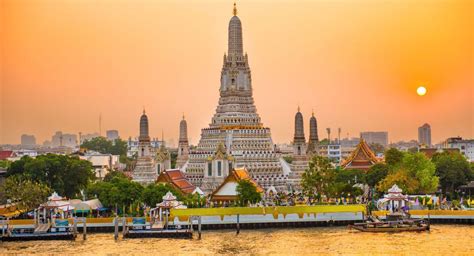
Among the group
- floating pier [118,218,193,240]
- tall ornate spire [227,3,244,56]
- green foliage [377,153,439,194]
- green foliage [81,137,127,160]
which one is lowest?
floating pier [118,218,193,240]

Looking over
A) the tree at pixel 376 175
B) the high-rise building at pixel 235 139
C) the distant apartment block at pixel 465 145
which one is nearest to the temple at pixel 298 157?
the high-rise building at pixel 235 139

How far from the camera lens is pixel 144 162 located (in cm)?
7844

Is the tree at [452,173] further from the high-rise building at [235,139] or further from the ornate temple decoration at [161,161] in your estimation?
the ornate temple decoration at [161,161]

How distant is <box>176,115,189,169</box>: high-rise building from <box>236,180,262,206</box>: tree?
20.7 metres

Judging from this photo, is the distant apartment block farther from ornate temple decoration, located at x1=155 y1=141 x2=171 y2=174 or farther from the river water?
the river water

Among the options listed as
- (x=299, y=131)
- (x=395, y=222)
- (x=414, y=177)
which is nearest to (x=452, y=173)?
(x=414, y=177)

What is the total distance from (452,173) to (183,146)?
92.6 feet

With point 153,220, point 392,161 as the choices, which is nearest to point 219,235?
point 153,220

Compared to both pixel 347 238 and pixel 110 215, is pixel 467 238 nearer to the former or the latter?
pixel 347 238

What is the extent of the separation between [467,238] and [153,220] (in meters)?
18.8

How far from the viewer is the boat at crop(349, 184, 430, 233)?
177ft

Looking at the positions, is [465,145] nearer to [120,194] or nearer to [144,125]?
[144,125]

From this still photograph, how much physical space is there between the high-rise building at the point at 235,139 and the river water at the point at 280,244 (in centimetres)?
2007

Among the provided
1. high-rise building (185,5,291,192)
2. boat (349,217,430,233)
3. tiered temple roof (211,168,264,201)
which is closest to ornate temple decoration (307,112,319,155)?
high-rise building (185,5,291,192)
